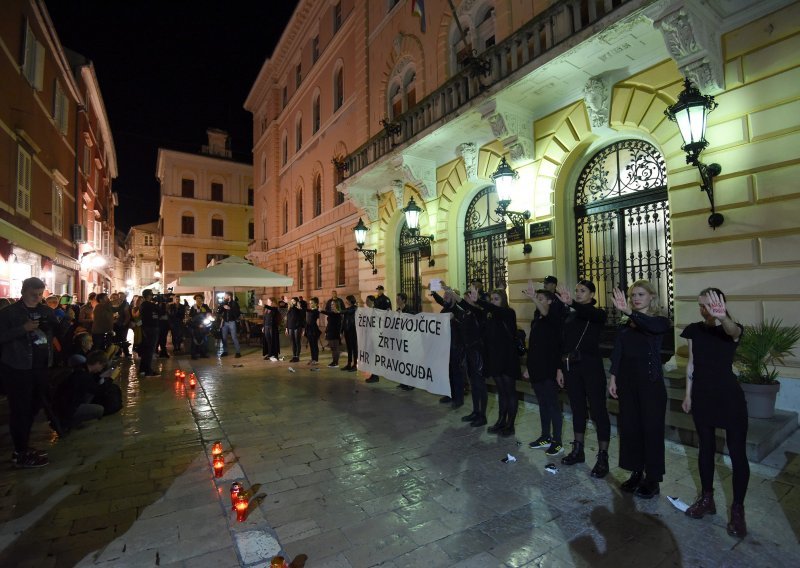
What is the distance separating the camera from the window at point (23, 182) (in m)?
12.8

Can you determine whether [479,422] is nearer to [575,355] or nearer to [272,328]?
[575,355]

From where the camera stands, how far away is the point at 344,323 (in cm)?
1054

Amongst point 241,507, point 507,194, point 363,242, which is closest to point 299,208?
point 363,242

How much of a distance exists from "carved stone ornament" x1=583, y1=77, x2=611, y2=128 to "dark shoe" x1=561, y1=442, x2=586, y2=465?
5.95 m

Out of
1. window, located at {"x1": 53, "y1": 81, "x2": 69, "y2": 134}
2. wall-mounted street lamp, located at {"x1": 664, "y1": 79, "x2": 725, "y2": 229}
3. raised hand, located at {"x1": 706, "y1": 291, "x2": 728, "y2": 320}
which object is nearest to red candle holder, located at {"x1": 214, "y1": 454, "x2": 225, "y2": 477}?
raised hand, located at {"x1": 706, "y1": 291, "x2": 728, "y2": 320}

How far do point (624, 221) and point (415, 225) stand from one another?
5.29m

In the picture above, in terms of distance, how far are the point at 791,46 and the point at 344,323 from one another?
29.8ft

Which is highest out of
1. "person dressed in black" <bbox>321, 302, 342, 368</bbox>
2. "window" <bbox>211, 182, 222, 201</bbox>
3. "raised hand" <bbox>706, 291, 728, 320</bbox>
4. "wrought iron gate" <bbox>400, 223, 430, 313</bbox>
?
"window" <bbox>211, 182, 222, 201</bbox>

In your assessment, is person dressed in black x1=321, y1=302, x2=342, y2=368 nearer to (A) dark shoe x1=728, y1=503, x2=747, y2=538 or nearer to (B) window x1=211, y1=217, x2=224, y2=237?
(A) dark shoe x1=728, y1=503, x2=747, y2=538

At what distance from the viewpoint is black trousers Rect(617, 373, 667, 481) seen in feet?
12.6

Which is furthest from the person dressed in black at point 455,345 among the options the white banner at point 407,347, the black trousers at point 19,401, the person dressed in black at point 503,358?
the black trousers at point 19,401

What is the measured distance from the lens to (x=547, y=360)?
16.7 ft

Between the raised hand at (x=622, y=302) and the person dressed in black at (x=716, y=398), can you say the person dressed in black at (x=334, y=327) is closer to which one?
the raised hand at (x=622, y=302)

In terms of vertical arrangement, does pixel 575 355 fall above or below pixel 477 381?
above
